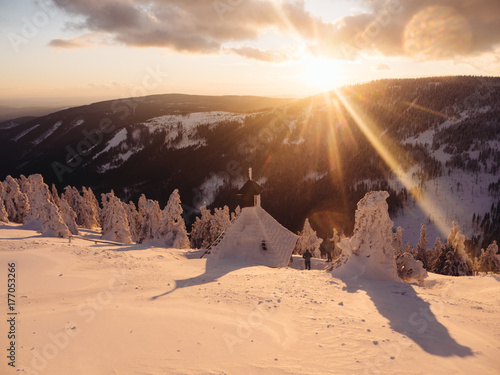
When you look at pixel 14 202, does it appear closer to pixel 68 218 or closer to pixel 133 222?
pixel 68 218

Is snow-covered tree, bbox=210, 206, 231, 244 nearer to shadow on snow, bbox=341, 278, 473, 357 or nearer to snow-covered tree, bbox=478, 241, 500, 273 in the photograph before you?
shadow on snow, bbox=341, 278, 473, 357

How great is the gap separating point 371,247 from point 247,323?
821 cm

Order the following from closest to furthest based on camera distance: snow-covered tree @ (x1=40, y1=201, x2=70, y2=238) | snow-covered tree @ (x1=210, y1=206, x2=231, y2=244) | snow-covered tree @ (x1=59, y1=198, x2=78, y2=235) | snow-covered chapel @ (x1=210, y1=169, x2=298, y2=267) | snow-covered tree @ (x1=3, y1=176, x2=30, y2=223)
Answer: snow-covered chapel @ (x1=210, y1=169, x2=298, y2=267), snow-covered tree @ (x1=40, y1=201, x2=70, y2=238), snow-covered tree @ (x1=59, y1=198, x2=78, y2=235), snow-covered tree @ (x1=3, y1=176, x2=30, y2=223), snow-covered tree @ (x1=210, y1=206, x2=231, y2=244)

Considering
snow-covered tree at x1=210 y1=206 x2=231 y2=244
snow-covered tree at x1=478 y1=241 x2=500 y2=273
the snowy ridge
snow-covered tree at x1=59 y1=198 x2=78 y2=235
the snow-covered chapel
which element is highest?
the snowy ridge

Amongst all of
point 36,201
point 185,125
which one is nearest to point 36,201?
point 36,201

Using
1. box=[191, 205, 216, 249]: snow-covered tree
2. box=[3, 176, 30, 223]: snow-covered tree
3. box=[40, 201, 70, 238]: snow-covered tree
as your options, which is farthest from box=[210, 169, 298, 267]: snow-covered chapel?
box=[3, 176, 30, 223]: snow-covered tree

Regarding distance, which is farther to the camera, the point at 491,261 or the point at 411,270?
the point at 491,261

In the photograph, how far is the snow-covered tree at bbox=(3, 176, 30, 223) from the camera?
40.5 meters

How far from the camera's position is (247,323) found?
27.8ft

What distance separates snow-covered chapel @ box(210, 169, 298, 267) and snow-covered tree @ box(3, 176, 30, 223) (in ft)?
111

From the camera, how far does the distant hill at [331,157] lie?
104 meters

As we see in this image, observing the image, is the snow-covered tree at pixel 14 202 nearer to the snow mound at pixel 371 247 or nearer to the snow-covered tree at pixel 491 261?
the snow mound at pixel 371 247

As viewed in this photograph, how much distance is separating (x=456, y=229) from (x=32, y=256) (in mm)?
39943

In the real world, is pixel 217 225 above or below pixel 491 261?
above
